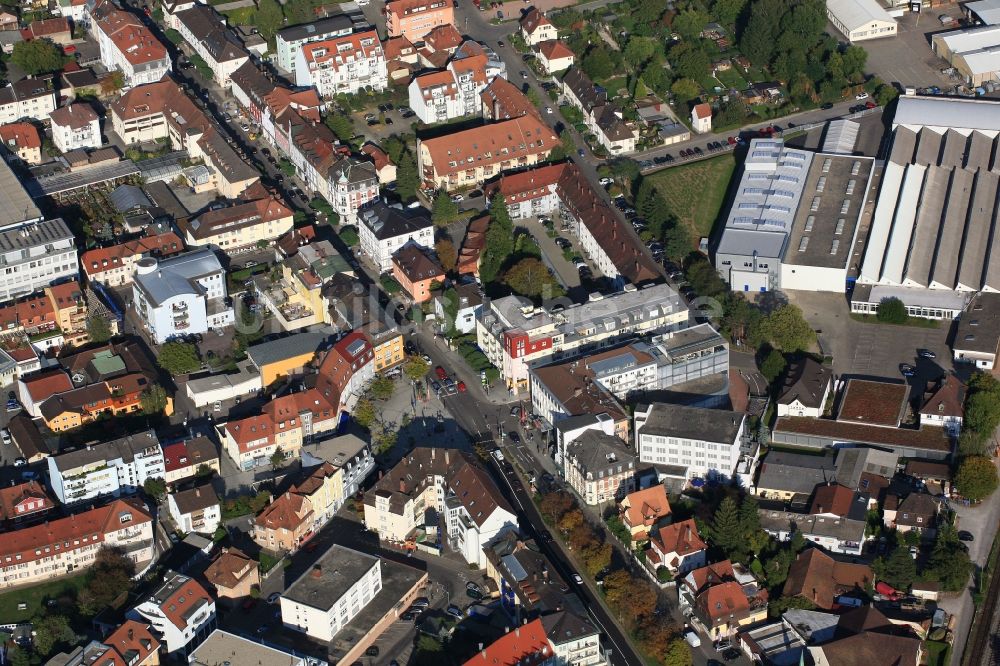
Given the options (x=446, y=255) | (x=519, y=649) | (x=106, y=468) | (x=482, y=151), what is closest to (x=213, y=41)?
(x=482, y=151)

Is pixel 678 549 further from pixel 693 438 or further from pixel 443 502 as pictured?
pixel 443 502

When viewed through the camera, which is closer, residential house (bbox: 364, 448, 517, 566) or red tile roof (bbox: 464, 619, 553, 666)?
red tile roof (bbox: 464, 619, 553, 666)

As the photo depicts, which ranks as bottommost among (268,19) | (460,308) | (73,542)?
(460,308)

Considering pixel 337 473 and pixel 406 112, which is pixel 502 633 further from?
pixel 406 112

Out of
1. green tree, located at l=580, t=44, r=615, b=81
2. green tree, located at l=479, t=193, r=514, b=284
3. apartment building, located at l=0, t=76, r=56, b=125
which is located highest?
apartment building, located at l=0, t=76, r=56, b=125

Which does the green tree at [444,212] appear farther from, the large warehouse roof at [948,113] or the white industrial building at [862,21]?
the white industrial building at [862,21]

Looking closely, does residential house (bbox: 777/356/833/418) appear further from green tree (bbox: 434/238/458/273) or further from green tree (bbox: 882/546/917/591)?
green tree (bbox: 434/238/458/273)

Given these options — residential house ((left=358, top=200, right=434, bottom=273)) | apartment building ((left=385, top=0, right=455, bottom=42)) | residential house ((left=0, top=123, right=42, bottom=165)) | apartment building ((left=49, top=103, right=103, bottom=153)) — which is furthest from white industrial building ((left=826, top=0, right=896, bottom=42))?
residential house ((left=0, top=123, right=42, bottom=165))
